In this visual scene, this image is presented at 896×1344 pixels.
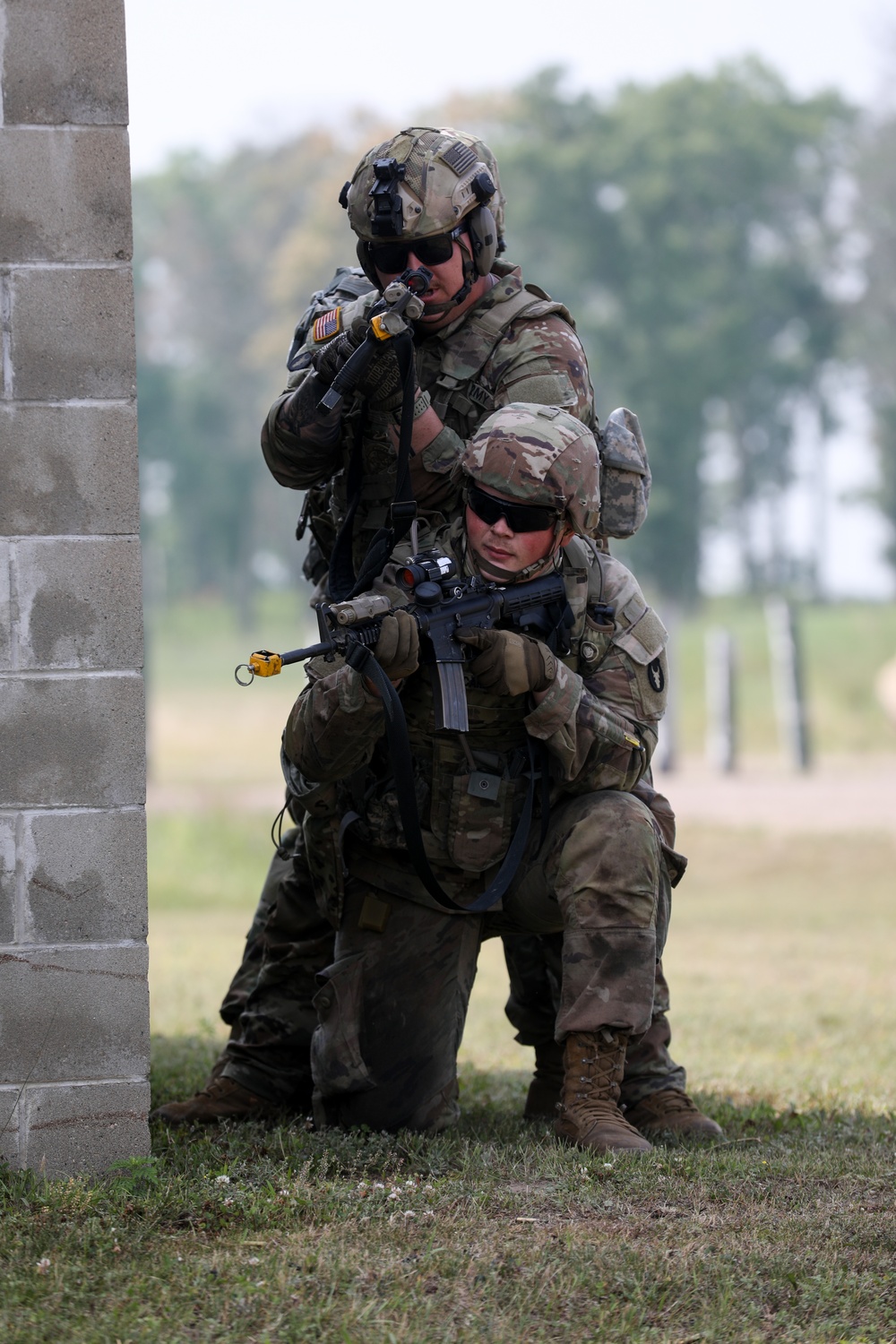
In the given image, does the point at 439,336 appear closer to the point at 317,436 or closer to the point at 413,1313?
the point at 317,436

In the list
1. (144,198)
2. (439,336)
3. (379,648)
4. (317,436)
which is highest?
(144,198)

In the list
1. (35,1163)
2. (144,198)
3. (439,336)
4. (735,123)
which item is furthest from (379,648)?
(144,198)

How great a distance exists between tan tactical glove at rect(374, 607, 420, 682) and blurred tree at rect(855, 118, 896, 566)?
141 ft

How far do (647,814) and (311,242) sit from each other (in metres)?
47.9

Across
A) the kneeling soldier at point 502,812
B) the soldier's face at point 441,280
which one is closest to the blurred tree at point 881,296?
the soldier's face at point 441,280

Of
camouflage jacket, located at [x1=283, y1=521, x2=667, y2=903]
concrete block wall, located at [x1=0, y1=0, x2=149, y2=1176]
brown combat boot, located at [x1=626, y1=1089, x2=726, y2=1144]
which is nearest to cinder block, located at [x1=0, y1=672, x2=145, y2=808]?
concrete block wall, located at [x1=0, y1=0, x2=149, y2=1176]

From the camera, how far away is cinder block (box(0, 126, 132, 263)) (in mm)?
4047

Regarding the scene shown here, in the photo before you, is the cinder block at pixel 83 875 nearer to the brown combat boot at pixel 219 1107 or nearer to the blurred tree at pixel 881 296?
the brown combat boot at pixel 219 1107

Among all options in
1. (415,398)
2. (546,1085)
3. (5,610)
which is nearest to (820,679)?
(546,1085)

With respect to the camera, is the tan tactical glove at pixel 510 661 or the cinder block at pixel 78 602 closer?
the cinder block at pixel 78 602

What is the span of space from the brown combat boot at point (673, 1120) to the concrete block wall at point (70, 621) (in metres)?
1.59

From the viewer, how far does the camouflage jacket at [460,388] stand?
4812 mm

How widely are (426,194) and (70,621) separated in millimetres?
1551

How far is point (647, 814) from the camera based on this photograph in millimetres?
4742
